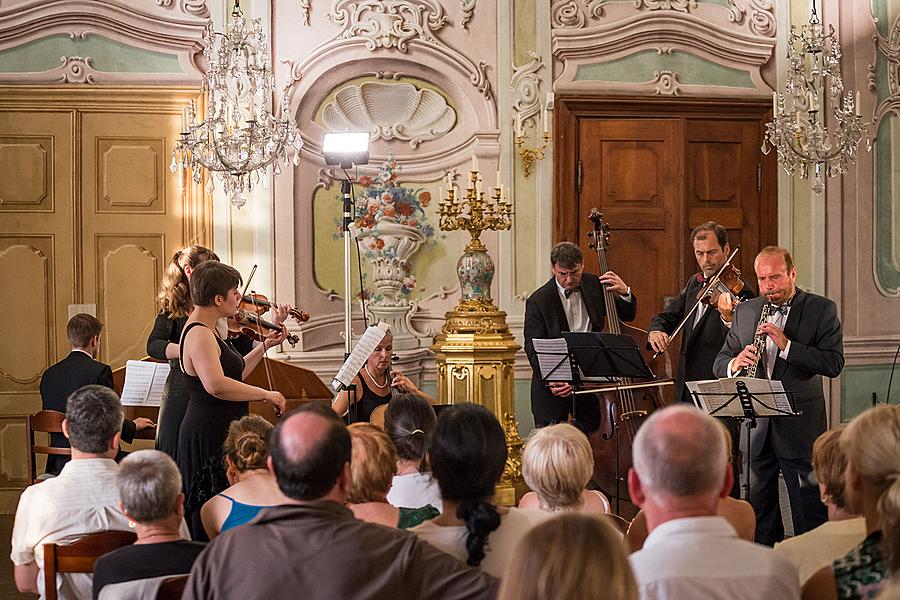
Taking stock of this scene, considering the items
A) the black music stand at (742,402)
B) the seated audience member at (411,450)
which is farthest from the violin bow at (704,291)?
the seated audience member at (411,450)

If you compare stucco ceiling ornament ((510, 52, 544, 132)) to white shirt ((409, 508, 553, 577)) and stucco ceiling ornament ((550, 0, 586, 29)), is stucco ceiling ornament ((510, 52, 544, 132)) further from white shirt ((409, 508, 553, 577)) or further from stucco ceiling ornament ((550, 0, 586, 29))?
white shirt ((409, 508, 553, 577))

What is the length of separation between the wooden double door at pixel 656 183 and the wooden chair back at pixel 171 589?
543 centimetres

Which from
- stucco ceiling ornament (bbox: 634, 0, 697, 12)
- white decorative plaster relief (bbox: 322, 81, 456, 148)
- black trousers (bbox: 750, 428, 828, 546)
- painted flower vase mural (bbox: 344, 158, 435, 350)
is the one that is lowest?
black trousers (bbox: 750, 428, 828, 546)

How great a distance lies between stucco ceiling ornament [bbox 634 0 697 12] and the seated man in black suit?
4416 mm

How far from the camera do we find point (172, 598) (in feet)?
8.11

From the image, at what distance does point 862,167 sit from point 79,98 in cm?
539

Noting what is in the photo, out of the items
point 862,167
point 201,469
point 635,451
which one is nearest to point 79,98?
point 201,469

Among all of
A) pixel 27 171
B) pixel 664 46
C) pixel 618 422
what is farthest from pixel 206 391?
pixel 664 46

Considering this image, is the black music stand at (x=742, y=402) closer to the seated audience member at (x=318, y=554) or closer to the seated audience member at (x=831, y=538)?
the seated audience member at (x=831, y=538)

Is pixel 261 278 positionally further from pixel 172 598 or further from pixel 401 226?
pixel 172 598

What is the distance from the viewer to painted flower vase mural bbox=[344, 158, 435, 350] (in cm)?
746

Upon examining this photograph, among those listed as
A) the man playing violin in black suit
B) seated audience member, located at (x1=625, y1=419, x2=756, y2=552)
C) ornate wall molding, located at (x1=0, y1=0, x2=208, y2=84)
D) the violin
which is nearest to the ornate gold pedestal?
the man playing violin in black suit

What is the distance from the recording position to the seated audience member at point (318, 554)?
2.24 metres

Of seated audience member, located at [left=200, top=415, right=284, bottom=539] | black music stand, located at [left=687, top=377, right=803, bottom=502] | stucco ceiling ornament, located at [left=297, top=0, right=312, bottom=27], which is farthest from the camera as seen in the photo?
stucco ceiling ornament, located at [left=297, top=0, right=312, bottom=27]
